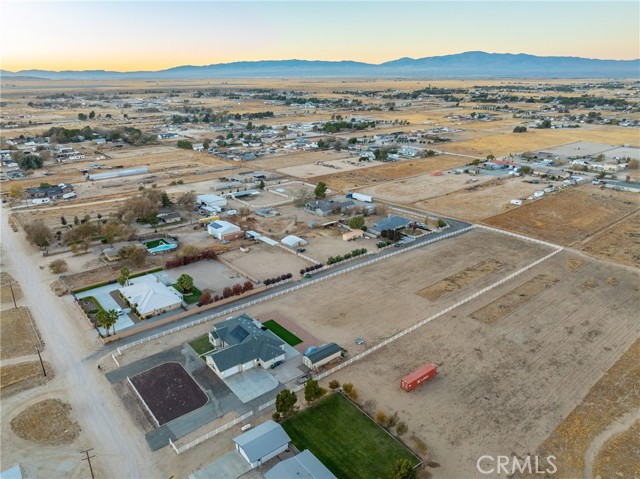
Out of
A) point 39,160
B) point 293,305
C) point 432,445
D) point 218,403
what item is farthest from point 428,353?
point 39,160

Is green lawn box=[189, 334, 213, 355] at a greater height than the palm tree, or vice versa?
the palm tree

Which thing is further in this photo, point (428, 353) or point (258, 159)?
point (258, 159)

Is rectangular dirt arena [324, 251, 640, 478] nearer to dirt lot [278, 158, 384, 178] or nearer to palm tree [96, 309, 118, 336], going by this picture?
palm tree [96, 309, 118, 336]

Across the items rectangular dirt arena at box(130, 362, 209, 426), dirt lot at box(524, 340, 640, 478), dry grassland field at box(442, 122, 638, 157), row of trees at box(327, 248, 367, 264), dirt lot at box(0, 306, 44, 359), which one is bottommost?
dirt lot at box(524, 340, 640, 478)

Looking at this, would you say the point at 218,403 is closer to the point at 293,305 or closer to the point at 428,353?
the point at 293,305

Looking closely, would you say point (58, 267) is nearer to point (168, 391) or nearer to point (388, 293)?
point (168, 391)

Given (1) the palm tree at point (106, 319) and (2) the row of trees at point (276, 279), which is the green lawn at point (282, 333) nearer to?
(2) the row of trees at point (276, 279)

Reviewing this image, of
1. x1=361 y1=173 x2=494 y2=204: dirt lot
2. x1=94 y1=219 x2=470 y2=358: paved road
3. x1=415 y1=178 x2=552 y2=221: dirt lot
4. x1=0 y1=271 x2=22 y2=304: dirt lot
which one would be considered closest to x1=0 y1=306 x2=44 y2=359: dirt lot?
x1=0 y1=271 x2=22 y2=304: dirt lot

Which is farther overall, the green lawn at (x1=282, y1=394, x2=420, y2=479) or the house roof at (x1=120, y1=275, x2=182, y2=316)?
the house roof at (x1=120, y1=275, x2=182, y2=316)
